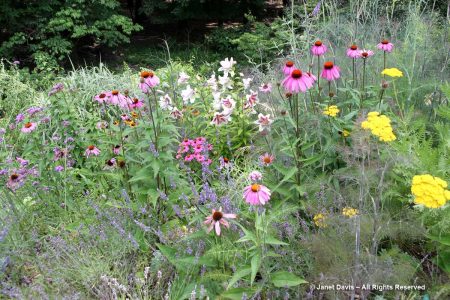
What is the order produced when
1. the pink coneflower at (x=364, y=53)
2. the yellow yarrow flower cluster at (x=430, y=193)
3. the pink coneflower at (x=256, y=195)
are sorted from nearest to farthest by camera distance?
1. the yellow yarrow flower cluster at (x=430, y=193)
2. the pink coneflower at (x=256, y=195)
3. the pink coneflower at (x=364, y=53)

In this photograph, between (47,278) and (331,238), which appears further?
(47,278)

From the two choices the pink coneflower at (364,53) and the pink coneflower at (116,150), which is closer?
the pink coneflower at (364,53)

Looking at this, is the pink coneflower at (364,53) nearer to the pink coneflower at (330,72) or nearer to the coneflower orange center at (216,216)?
the pink coneflower at (330,72)

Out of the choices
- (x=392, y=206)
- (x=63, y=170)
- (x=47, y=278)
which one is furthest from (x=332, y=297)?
(x=63, y=170)

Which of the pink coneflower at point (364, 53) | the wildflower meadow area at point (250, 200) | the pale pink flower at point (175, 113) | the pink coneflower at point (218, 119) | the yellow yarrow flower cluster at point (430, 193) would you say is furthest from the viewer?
the pale pink flower at point (175, 113)

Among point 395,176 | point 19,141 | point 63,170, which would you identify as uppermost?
point 395,176

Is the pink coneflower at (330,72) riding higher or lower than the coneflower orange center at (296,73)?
lower

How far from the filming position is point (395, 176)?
1942 millimetres

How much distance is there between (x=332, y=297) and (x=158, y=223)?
112 centimetres

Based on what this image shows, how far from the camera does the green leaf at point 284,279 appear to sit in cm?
167

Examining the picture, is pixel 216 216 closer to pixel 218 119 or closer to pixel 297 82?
pixel 297 82

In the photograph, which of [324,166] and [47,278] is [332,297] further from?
[47,278]

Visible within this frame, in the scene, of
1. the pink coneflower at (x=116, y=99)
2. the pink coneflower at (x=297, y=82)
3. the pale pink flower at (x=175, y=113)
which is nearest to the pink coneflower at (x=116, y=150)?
the pink coneflower at (x=116, y=99)

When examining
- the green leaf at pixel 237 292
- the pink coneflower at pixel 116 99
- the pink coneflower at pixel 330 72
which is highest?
the pink coneflower at pixel 330 72
